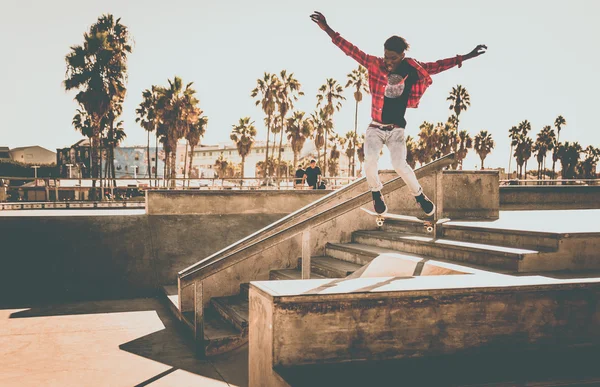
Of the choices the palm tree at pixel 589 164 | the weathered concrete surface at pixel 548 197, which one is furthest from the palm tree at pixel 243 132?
the palm tree at pixel 589 164

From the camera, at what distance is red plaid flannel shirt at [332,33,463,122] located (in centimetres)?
459

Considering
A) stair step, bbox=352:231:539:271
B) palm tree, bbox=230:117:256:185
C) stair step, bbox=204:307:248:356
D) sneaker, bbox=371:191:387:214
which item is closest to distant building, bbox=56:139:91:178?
palm tree, bbox=230:117:256:185

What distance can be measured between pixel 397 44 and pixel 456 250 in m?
2.48

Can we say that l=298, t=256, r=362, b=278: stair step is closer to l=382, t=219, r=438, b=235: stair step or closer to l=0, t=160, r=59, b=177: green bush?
l=382, t=219, r=438, b=235: stair step

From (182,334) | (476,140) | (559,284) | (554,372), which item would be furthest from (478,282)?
(476,140)

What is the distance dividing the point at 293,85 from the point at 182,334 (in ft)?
167

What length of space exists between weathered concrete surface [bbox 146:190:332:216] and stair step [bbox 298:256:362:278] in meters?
3.45

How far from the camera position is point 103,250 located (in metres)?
9.34

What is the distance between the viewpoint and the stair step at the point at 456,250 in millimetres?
4757

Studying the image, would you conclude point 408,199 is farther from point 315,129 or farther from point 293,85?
point 315,129

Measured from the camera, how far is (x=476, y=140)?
8656 centimetres

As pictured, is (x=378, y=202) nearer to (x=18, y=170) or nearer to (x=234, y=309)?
(x=234, y=309)

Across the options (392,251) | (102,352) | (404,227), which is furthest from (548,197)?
(102,352)

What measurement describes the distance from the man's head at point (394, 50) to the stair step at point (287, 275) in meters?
3.56
